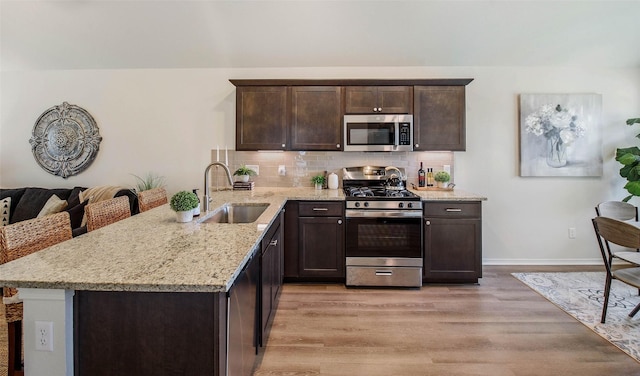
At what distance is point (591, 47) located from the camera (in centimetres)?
349

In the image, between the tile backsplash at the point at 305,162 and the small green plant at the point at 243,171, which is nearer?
the small green plant at the point at 243,171

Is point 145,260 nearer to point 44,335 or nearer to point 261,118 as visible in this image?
point 44,335

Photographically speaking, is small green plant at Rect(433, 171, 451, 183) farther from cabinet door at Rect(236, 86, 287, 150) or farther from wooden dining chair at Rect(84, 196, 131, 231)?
wooden dining chair at Rect(84, 196, 131, 231)

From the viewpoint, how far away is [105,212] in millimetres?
2174

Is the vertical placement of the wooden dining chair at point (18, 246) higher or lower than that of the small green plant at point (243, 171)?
lower

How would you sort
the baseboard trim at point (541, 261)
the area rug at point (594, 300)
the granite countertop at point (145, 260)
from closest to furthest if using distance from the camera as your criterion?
the granite countertop at point (145, 260) < the area rug at point (594, 300) < the baseboard trim at point (541, 261)

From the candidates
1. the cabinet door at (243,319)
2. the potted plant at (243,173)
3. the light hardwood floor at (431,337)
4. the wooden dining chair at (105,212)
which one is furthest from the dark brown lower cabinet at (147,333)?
the potted plant at (243,173)

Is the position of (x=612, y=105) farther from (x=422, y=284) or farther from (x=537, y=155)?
(x=422, y=284)

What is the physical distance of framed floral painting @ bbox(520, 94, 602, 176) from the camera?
373 centimetres

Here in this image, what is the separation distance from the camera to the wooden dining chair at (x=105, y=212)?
6.67 ft

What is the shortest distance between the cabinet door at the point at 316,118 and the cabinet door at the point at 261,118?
125mm

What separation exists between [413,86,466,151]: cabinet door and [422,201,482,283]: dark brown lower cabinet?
0.74m

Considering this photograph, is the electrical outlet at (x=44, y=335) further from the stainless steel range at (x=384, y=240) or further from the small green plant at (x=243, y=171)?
the small green plant at (x=243, y=171)

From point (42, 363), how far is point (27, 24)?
3966mm
